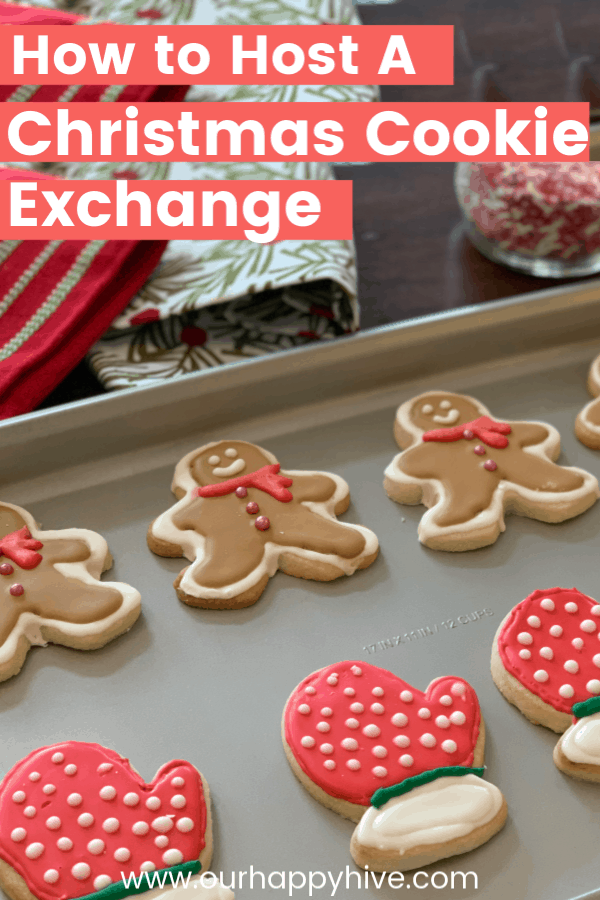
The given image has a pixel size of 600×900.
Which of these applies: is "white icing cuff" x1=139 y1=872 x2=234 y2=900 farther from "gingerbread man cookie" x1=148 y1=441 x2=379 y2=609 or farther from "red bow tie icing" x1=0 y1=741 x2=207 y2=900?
"gingerbread man cookie" x1=148 y1=441 x2=379 y2=609

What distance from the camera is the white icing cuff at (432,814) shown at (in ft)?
1.99

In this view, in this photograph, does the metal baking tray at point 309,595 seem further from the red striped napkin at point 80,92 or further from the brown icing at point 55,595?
the red striped napkin at point 80,92

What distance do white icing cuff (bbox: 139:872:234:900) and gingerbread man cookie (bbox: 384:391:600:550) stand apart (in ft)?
1.19

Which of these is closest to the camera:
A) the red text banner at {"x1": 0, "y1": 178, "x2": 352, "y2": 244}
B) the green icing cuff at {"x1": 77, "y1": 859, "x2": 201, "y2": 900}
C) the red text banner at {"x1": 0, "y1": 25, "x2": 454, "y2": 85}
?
the green icing cuff at {"x1": 77, "y1": 859, "x2": 201, "y2": 900}

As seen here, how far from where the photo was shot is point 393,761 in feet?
2.11

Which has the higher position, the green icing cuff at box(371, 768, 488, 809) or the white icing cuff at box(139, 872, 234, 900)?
the green icing cuff at box(371, 768, 488, 809)

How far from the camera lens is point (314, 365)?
0.92 m

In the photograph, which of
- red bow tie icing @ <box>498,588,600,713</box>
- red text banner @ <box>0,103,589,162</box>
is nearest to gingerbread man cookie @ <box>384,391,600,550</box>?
red bow tie icing @ <box>498,588,600,713</box>

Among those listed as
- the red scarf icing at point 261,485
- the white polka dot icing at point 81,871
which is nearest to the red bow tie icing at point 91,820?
the white polka dot icing at point 81,871

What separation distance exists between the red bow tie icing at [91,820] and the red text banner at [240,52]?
0.80m

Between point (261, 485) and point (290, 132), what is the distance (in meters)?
0.50

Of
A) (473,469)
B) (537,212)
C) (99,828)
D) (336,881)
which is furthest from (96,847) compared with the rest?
(537,212)

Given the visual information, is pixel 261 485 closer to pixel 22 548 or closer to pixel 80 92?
pixel 22 548

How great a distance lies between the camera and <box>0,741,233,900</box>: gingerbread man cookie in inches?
22.9
